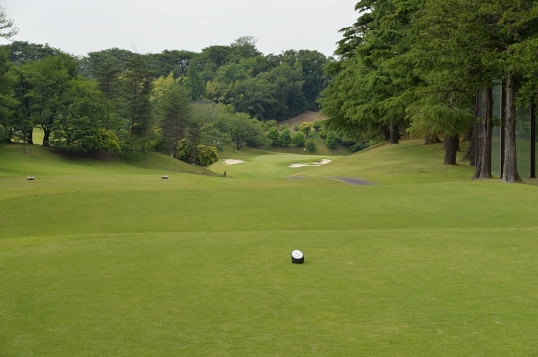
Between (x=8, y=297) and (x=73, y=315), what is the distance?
4.66 ft

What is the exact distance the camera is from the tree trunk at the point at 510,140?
94.7ft

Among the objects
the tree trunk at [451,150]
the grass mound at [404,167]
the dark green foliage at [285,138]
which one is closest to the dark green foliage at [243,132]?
the dark green foliage at [285,138]

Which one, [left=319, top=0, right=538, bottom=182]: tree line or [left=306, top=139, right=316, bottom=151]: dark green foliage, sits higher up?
[left=319, top=0, right=538, bottom=182]: tree line

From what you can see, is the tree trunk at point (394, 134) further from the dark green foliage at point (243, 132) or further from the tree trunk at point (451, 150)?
the dark green foliage at point (243, 132)

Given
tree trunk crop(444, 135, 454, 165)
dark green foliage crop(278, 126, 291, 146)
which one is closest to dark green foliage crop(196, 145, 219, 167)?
dark green foliage crop(278, 126, 291, 146)

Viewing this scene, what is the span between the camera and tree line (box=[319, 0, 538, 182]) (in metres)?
27.3

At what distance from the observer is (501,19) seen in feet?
88.4

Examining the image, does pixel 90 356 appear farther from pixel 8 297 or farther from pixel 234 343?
pixel 8 297

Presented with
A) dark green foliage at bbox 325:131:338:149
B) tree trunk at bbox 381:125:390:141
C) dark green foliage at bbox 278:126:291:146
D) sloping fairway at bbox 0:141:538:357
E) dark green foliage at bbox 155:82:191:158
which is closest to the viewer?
sloping fairway at bbox 0:141:538:357

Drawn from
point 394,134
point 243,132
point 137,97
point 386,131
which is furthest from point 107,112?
point 243,132

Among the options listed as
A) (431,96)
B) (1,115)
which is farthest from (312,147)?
(431,96)

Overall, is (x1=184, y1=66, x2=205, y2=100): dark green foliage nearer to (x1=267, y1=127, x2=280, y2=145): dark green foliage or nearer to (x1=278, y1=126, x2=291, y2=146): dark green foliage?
(x1=267, y1=127, x2=280, y2=145): dark green foliage

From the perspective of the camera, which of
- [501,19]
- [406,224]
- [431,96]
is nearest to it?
[406,224]

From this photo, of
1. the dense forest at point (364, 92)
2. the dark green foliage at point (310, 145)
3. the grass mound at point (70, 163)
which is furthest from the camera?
the dark green foliage at point (310, 145)
